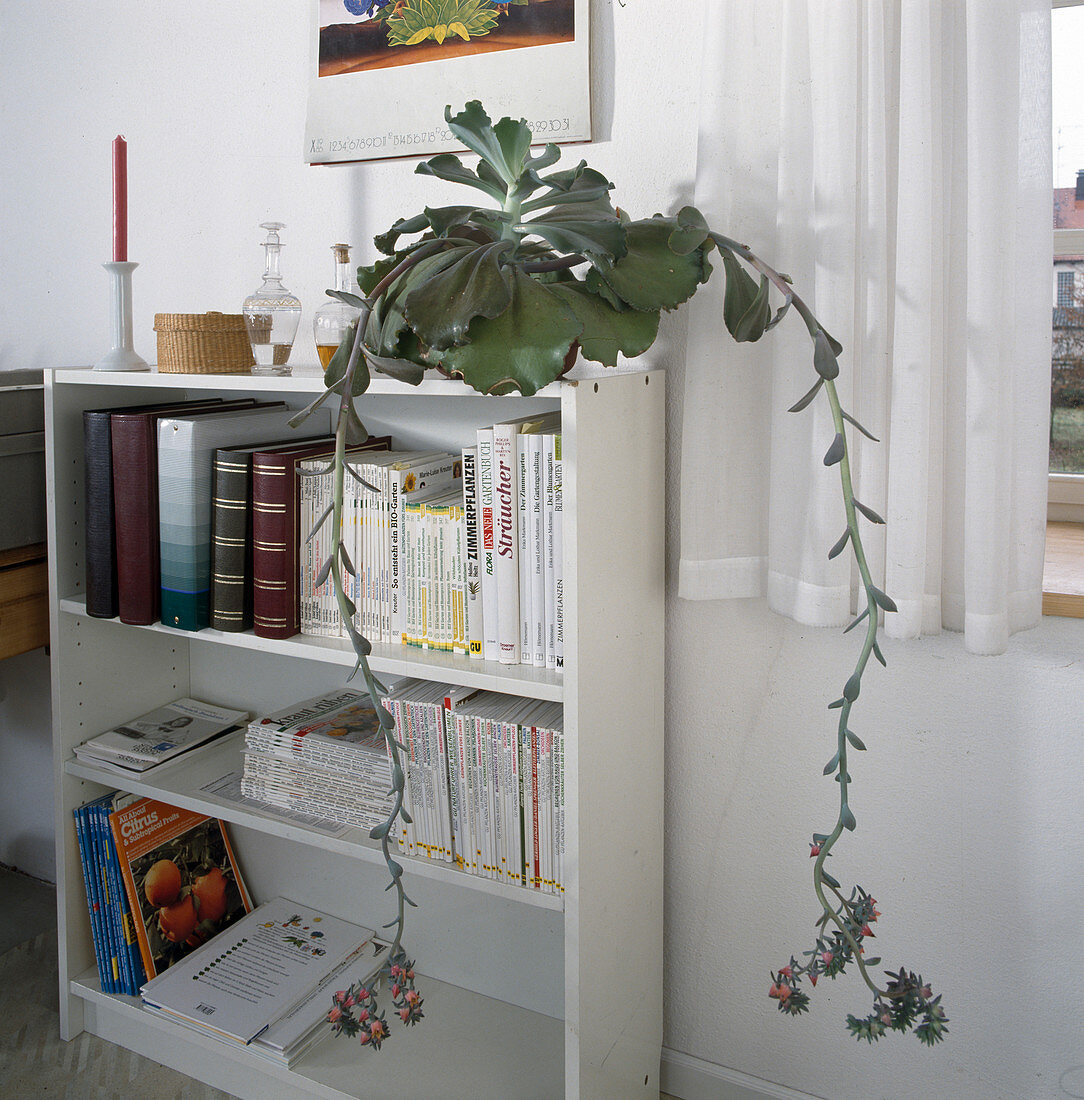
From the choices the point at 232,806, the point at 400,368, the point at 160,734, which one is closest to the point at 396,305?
the point at 400,368

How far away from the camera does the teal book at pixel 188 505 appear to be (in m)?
1.43

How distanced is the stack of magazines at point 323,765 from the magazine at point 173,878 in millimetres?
273

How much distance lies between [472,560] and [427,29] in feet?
2.67

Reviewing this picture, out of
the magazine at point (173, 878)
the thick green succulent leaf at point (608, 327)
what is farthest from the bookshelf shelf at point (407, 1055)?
the thick green succulent leaf at point (608, 327)

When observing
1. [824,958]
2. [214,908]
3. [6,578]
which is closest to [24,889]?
[214,908]

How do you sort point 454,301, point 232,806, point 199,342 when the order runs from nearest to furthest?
point 454,301
point 199,342
point 232,806

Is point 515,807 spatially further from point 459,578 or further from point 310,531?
point 310,531

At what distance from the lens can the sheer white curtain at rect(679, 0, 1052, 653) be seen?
1.11 meters

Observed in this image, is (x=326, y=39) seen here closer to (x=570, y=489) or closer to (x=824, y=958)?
(x=570, y=489)

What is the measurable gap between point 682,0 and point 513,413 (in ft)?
1.94

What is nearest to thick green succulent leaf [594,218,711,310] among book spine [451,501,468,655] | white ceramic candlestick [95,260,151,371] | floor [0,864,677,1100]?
book spine [451,501,468,655]

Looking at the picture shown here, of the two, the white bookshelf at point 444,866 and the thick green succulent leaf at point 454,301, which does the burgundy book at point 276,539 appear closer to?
the white bookshelf at point 444,866

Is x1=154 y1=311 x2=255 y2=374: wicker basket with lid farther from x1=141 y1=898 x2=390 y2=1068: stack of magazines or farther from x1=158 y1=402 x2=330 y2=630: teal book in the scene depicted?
x1=141 y1=898 x2=390 y2=1068: stack of magazines

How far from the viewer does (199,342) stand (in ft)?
4.64
